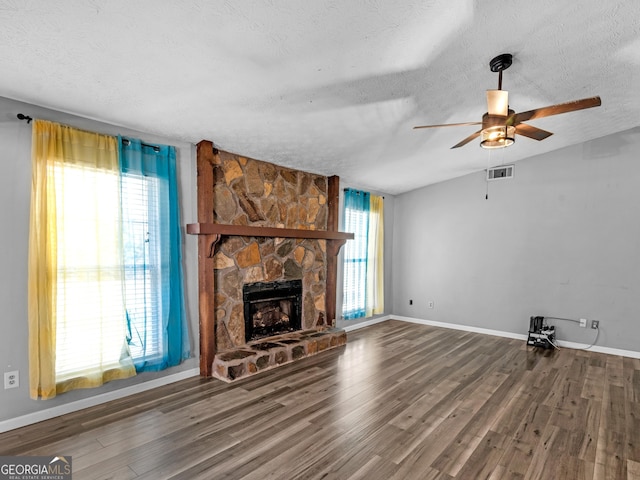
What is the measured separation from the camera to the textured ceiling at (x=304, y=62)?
175 cm

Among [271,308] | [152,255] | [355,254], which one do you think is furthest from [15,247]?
[355,254]

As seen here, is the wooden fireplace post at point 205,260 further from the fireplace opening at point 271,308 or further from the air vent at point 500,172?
the air vent at point 500,172

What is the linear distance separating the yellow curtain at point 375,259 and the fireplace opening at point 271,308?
1724 millimetres

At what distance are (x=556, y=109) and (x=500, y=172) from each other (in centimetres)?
340

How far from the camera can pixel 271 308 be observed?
4238 millimetres

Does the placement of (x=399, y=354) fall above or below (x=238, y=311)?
below

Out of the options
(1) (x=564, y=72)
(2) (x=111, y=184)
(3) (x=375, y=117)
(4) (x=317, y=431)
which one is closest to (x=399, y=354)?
(4) (x=317, y=431)

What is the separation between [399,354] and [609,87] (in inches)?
144

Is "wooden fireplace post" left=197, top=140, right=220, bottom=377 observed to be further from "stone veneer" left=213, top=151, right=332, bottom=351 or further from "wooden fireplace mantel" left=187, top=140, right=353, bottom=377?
"stone veneer" left=213, top=151, right=332, bottom=351

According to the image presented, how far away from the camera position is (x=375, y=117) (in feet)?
10.5

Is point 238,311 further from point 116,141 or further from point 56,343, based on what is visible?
point 116,141

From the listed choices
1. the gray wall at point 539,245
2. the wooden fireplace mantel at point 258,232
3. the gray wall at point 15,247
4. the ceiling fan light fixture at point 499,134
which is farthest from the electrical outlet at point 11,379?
the gray wall at point 539,245

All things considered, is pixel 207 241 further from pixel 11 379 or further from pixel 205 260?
pixel 11 379

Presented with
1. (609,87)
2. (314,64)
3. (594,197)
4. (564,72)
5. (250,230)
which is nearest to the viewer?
(314,64)
